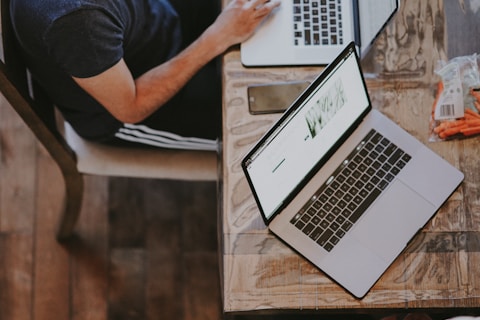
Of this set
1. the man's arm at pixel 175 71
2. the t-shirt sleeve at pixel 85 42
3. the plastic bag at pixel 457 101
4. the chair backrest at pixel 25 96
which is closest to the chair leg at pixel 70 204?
the chair backrest at pixel 25 96

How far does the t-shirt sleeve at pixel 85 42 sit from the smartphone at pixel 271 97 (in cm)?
28

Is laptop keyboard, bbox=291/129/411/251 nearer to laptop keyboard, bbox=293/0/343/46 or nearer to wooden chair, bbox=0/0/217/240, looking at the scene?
laptop keyboard, bbox=293/0/343/46

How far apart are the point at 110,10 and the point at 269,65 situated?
34cm

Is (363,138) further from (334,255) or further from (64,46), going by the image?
(64,46)

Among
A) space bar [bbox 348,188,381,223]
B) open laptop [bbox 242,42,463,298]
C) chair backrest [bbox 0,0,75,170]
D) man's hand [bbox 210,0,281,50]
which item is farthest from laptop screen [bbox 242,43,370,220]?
chair backrest [bbox 0,0,75,170]

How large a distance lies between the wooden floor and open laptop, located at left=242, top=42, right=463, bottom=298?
769mm

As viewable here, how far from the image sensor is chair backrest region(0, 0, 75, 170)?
129 cm

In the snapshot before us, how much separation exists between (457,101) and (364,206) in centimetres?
29

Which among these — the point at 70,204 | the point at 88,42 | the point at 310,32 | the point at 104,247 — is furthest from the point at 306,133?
the point at 104,247

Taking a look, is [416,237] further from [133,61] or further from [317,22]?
[133,61]

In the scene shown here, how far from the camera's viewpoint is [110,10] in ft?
4.08

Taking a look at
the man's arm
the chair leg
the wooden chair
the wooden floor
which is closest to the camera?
the man's arm

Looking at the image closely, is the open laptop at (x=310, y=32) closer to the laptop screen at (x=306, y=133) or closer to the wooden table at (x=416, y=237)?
the wooden table at (x=416, y=237)

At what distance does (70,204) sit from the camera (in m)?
1.81
